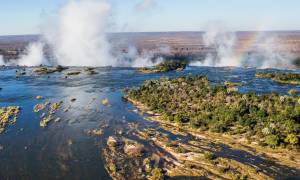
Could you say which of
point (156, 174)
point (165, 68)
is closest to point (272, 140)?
point (156, 174)

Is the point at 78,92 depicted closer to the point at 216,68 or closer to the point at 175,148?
the point at 175,148

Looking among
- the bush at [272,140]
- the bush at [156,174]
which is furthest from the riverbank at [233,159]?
the bush at [156,174]

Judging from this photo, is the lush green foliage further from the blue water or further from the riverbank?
the blue water

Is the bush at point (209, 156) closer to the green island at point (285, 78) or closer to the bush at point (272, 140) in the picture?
the bush at point (272, 140)

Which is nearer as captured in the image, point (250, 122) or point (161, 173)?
point (161, 173)

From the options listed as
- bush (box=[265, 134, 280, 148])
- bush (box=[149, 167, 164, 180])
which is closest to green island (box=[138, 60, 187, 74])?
bush (box=[265, 134, 280, 148])

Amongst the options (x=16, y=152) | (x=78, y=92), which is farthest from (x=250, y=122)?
(x=78, y=92)

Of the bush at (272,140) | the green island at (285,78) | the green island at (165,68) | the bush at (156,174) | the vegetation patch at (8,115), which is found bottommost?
the bush at (156,174)
